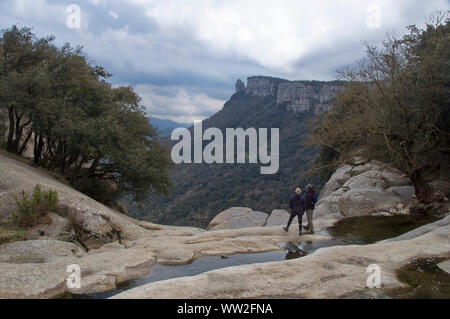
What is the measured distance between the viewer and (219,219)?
25438mm

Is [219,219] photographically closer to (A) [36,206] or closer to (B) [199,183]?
(A) [36,206]

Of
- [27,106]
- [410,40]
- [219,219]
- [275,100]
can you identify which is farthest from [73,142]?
[275,100]

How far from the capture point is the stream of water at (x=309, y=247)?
27.7 feet

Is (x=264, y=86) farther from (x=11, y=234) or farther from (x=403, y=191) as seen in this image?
(x=11, y=234)

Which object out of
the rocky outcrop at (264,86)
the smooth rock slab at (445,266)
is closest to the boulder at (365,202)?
the smooth rock slab at (445,266)

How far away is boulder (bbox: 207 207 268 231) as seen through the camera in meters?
23.2

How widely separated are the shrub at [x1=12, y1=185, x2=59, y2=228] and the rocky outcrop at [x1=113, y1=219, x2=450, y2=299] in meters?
7.74

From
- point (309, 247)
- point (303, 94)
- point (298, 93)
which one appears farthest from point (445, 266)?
point (298, 93)

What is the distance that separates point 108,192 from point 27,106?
30.1 feet

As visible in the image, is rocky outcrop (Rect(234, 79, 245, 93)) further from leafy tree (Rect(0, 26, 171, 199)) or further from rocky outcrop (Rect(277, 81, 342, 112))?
leafy tree (Rect(0, 26, 171, 199))

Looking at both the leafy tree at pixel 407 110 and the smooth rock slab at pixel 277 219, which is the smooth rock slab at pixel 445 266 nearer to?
the leafy tree at pixel 407 110

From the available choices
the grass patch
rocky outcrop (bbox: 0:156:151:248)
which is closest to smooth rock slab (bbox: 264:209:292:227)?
rocky outcrop (bbox: 0:156:151:248)

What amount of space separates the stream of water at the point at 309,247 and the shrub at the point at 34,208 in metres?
5.95

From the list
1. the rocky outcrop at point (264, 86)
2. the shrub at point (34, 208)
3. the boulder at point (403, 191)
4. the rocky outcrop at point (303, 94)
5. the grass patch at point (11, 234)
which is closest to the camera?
the grass patch at point (11, 234)
